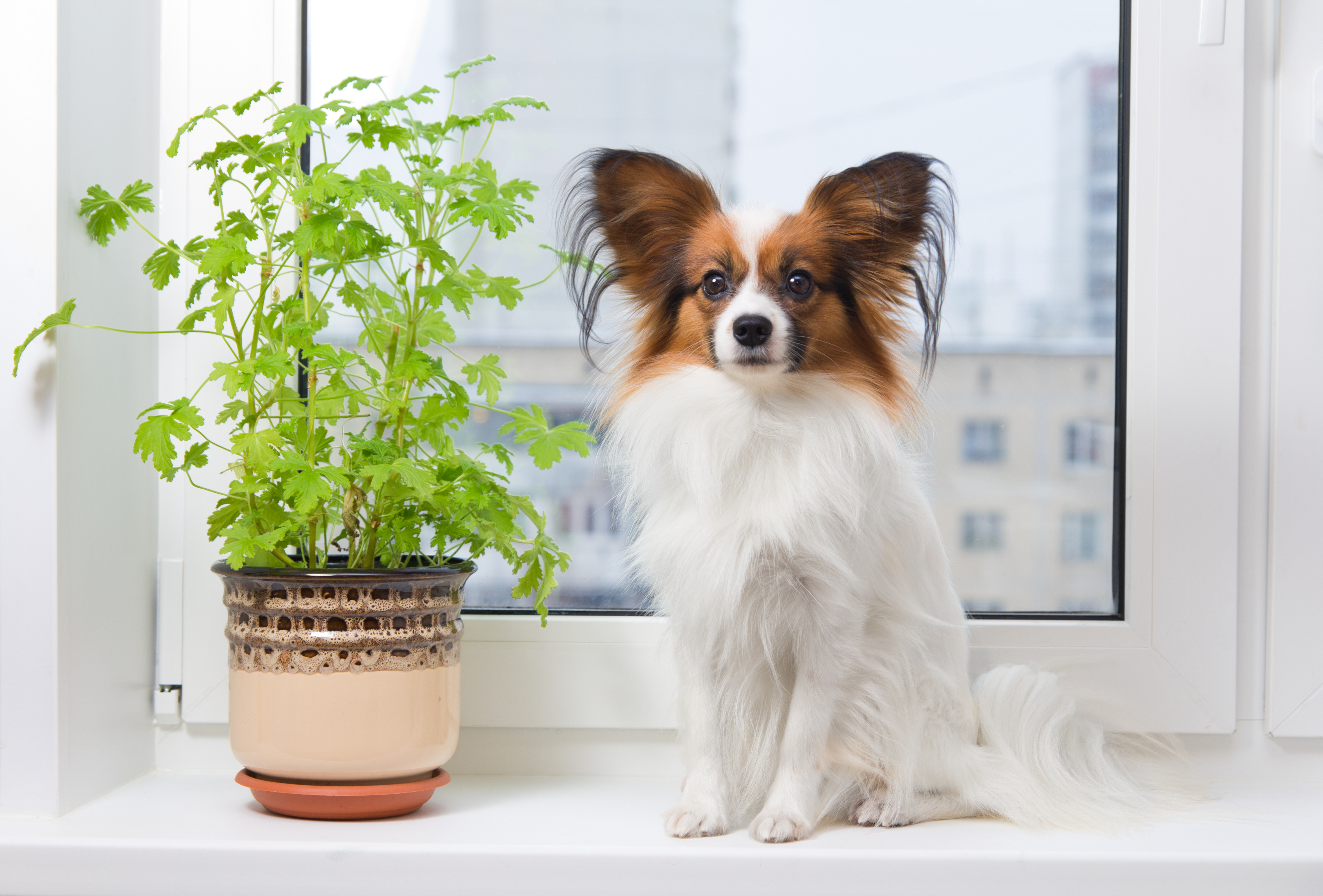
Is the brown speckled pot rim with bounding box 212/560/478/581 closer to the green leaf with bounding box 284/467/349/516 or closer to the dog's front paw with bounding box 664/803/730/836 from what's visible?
the green leaf with bounding box 284/467/349/516

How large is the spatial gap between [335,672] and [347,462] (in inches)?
9.3

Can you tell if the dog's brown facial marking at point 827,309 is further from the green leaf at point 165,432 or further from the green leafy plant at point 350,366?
the green leaf at point 165,432

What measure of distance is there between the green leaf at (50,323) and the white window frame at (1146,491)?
281mm

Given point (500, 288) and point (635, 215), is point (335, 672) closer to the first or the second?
point (500, 288)

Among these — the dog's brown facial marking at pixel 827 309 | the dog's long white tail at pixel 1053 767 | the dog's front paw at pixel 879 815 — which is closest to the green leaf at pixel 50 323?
Answer: the dog's brown facial marking at pixel 827 309

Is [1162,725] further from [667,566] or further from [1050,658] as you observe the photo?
[667,566]

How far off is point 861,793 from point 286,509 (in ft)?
2.51

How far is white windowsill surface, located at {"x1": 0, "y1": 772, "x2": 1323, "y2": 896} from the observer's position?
1080mm

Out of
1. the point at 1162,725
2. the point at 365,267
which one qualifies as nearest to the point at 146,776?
the point at 365,267

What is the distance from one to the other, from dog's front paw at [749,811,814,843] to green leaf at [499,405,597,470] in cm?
46

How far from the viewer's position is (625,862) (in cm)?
109

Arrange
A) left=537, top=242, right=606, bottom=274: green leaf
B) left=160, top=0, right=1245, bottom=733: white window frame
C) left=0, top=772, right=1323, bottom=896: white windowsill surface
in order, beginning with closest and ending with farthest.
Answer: left=0, top=772, right=1323, bottom=896: white windowsill surface < left=537, top=242, right=606, bottom=274: green leaf < left=160, top=0, right=1245, bottom=733: white window frame

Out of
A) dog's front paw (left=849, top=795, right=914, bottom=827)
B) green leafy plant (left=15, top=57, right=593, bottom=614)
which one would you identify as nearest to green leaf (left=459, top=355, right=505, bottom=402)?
green leafy plant (left=15, top=57, right=593, bottom=614)

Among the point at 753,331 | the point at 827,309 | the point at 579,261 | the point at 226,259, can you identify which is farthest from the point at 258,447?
the point at 827,309
